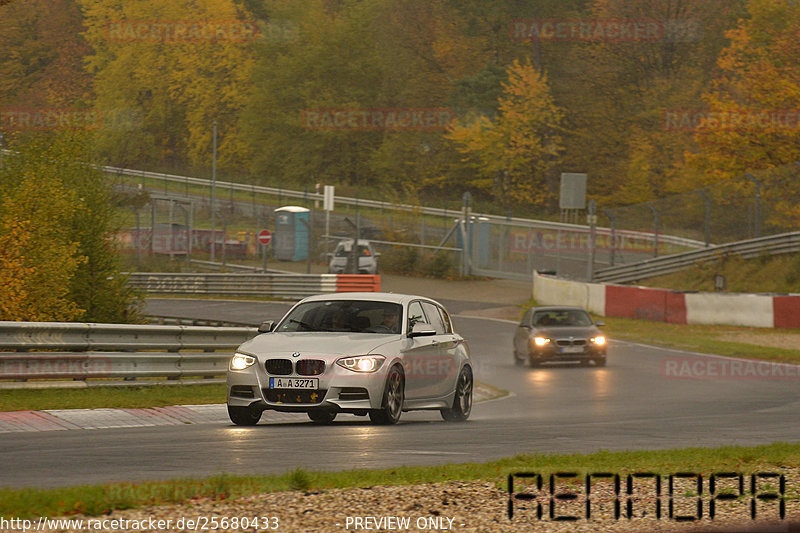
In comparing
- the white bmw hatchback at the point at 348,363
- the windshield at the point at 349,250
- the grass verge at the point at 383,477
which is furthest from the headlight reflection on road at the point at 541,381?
the windshield at the point at 349,250

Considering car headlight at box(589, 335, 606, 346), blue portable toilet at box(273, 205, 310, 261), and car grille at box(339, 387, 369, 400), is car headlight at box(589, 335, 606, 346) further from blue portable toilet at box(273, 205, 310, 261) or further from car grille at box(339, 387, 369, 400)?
blue portable toilet at box(273, 205, 310, 261)

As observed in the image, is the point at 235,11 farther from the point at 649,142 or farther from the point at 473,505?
the point at 473,505

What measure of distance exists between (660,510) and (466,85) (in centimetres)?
7502

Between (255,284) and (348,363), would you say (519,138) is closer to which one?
(255,284)

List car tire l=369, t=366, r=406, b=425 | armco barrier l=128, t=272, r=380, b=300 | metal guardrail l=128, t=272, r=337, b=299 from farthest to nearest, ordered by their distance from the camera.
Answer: metal guardrail l=128, t=272, r=337, b=299
armco barrier l=128, t=272, r=380, b=300
car tire l=369, t=366, r=406, b=425

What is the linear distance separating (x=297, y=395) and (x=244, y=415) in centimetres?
94

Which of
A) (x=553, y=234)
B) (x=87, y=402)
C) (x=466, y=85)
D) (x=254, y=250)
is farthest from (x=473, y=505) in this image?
(x=466, y=85)

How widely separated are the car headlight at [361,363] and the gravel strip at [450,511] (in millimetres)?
5132

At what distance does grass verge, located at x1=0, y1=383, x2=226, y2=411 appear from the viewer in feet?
50.2

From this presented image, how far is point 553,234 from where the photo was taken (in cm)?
5809

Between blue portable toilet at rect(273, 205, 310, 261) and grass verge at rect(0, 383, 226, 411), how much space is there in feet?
159

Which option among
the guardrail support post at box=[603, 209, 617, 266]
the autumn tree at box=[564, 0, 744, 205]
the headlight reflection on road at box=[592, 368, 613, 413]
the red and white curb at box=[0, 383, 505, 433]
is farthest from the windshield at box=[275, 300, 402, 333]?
the autumn tree at box=[564, 0, 744, 205]

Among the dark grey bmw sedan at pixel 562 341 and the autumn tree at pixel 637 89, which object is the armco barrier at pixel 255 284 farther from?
the autumn tree at pixel 637 89

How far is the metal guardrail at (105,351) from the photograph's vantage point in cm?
1595
